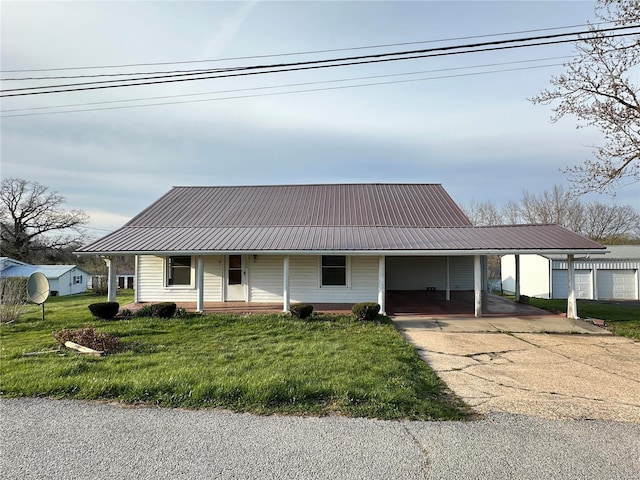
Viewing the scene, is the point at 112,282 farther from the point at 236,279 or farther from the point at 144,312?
the point at 236,279

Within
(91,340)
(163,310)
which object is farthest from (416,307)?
(91,340)

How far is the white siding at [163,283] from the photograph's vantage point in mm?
15352

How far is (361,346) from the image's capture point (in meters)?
8.38

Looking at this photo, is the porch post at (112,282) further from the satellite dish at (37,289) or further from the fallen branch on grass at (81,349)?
the fallen branch on grass at (81,349)

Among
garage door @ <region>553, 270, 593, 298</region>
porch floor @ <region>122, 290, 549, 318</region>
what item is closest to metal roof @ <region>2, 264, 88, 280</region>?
porch floor @ <region>122, 290, 549, 318</region>

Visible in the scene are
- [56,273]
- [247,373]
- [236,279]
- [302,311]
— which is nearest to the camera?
[247,373]

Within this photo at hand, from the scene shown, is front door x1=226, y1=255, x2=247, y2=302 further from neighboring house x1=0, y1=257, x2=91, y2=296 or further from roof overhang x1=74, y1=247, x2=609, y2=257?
neighboring house x1=0, y1=257, x2=91, y2=296

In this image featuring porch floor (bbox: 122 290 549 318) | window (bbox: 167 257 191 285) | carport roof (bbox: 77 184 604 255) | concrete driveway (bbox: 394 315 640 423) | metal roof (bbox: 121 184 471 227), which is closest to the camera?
concrete driveway (bbox: 394 315 640 423)

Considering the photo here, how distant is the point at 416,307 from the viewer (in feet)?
48.0

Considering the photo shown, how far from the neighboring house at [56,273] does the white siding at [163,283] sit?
23.0 meters

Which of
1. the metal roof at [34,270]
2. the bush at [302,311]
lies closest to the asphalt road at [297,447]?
the bush at [302,311]

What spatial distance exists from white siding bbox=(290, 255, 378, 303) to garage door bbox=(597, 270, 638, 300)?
18.4 meters

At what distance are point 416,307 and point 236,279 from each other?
298 inches

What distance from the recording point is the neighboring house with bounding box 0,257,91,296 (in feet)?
108
